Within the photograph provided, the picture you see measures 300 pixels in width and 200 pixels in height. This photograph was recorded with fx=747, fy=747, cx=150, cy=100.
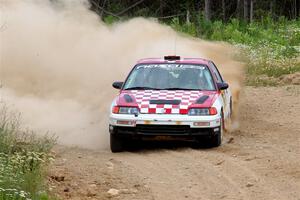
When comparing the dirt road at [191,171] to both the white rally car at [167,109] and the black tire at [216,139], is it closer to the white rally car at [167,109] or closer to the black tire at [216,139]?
the black tire at [216,139]

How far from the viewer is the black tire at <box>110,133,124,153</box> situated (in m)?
12.1

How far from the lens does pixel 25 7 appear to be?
2184 centimetres

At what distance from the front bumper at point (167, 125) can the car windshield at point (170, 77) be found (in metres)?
1.19

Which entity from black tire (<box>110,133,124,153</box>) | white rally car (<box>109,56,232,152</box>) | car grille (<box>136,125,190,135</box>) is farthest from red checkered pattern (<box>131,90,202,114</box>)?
black tire (<box>110,133,124,153</box>)

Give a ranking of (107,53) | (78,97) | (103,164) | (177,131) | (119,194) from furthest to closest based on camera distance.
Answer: (107,53)
(78,97)
(177,131)
(103,164)
(119,194)

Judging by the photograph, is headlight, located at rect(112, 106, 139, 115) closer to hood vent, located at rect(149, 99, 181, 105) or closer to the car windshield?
hood vent, located at rect(149, 99, 181, 105)

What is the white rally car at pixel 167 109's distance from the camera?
1195cm

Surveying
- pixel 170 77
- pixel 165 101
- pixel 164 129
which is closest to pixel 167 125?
pixel 164 129

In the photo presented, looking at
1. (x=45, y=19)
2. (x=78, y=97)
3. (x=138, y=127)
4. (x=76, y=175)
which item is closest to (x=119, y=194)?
(x=76, y=175)

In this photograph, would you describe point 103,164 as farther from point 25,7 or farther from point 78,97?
point 25,7

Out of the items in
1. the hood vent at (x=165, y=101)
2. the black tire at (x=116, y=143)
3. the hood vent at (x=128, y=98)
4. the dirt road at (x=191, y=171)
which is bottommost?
the dirt road at (x=191, y=171)

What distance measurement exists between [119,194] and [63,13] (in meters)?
14.1

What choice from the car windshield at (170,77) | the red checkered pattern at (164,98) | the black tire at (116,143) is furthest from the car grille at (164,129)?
the car windshield at (170,77)

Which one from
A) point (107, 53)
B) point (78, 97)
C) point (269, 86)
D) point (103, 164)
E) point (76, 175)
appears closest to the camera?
point (76, 175)
